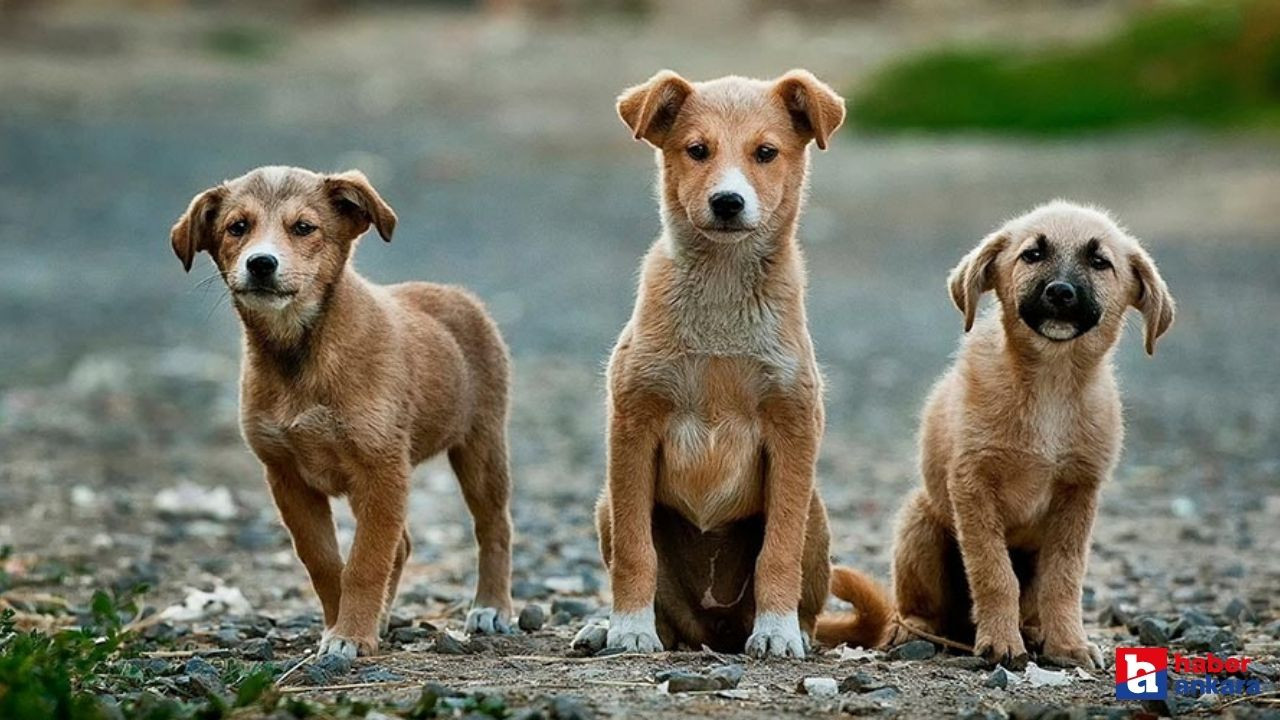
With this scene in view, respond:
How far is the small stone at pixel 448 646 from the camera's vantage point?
6.87 meters

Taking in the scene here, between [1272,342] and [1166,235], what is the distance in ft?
15.2

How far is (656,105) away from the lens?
6.80 meters

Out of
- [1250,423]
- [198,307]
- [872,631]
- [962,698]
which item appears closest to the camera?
[962,698]

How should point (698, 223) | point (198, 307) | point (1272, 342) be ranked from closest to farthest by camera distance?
point (698, 223), point (1272, 342), point (198, 307)

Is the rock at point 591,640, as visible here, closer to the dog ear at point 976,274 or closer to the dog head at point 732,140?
the dog head at point 732,140

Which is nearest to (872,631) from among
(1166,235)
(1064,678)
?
(1064,678)

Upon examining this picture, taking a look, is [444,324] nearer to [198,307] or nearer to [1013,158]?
[198,307]

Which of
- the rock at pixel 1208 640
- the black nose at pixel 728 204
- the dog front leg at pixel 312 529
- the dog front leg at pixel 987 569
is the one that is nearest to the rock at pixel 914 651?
the dog front leg at pixel 987 569

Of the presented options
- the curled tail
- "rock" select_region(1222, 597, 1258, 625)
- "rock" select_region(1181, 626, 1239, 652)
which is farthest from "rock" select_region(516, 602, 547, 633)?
"rock" select_region(1222, 597, 1258, 625)

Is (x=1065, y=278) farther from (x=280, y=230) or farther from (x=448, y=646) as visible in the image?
(x=280, y=230)

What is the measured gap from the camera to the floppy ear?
6906 millimetres

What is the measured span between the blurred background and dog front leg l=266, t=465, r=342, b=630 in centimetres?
137

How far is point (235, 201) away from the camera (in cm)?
688

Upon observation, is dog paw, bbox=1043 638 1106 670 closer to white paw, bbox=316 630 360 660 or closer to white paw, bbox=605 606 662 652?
white paw, bbox=605 606 662 652
